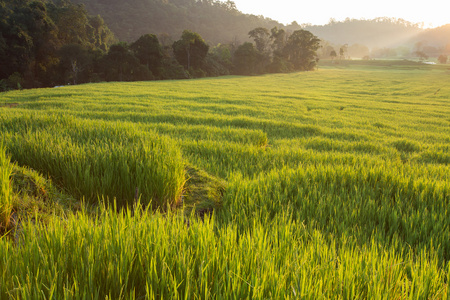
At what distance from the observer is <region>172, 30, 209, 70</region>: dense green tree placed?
49.4m

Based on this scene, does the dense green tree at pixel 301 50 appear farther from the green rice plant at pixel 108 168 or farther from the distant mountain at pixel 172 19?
the green rice plant at pixel 108 168

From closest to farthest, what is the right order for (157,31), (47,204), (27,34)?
(47,204) < (27,34) < (157,31)

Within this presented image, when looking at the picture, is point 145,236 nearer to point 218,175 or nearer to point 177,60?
point 218,175

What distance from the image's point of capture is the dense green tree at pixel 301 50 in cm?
7000

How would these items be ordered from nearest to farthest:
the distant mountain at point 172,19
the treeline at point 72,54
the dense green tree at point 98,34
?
1. the treeline at point 72,54
2. the dense green tree at point 98,34
3. the distant mountain at point 172,19

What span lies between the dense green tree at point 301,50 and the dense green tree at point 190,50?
29.6 m

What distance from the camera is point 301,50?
71.6 meters

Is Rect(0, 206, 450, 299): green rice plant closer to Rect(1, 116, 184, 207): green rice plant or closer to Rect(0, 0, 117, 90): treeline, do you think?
Rect(1, 116, 184, 207): green rice plant

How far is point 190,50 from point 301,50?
36.1 meters

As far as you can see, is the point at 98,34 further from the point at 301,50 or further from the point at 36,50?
the point at 301,50

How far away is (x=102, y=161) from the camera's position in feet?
8.38

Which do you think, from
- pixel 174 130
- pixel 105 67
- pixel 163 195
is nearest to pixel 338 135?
pixel 174 130

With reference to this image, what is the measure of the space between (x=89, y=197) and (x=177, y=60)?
52.1m

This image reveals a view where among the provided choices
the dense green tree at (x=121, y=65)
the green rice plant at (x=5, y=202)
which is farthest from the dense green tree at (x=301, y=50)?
the green rice plant at (x=5, y=202)
